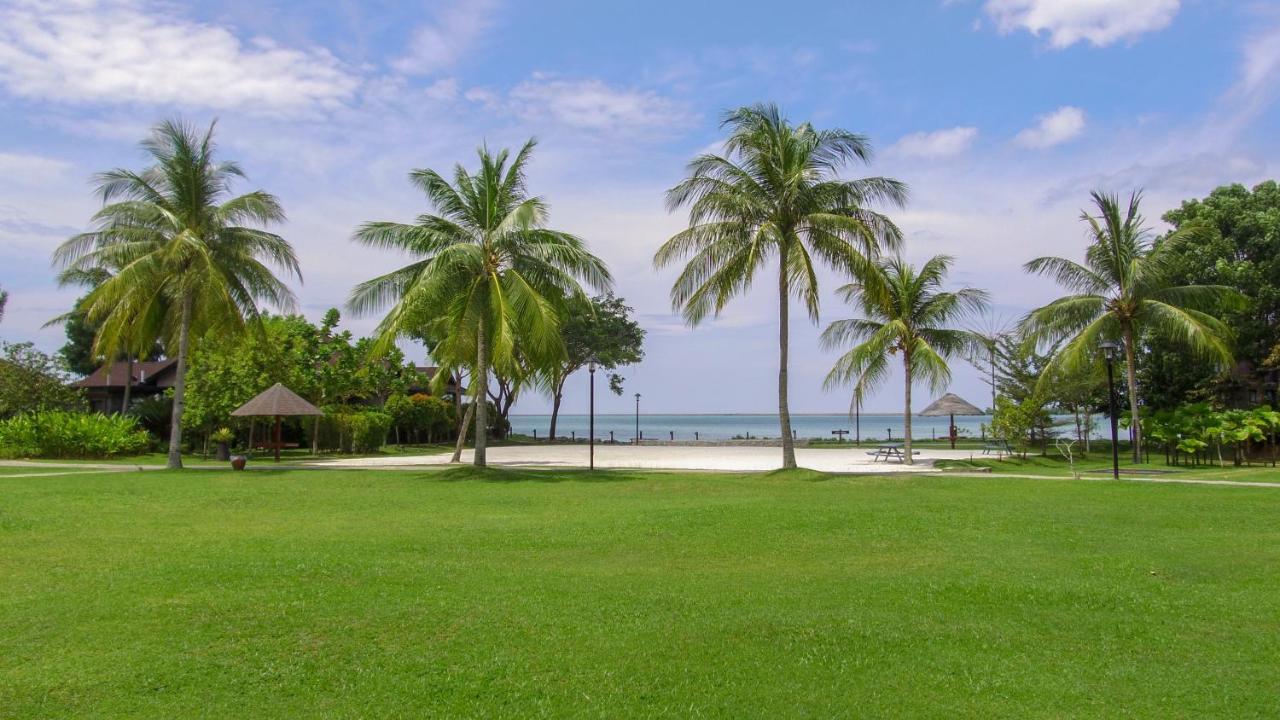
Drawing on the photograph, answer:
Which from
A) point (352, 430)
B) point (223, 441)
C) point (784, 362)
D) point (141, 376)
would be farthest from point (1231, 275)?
point (141, 376)

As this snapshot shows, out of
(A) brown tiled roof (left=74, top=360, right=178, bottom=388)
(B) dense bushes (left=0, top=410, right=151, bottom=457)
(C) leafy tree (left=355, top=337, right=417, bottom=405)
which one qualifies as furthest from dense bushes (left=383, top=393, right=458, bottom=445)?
(B) dense bushes (left=0, top=410, right=151, bottom=457)

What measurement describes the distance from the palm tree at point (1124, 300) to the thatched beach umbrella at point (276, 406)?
888 inches

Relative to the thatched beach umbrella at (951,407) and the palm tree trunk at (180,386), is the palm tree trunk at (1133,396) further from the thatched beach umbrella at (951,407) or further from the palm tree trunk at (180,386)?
the palm tree trunk at (180,386)

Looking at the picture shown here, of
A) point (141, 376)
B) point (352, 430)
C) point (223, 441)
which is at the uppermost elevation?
point (141, 376)

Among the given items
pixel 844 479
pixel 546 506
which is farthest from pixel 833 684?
pixel 844 479

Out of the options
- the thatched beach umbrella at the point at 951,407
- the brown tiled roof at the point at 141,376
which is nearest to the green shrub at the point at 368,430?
the brown tiled roof at the point at 141,376

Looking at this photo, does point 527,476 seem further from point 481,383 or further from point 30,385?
point 30,385

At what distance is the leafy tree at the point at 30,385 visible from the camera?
31.3m

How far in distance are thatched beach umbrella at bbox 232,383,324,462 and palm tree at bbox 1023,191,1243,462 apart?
2257 cm

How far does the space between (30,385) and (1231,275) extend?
4152 centimetres

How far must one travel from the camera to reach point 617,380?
50.7 m

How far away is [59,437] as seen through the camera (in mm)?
25688

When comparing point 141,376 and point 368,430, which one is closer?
point 368,430

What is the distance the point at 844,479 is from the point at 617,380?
32.7 metres
